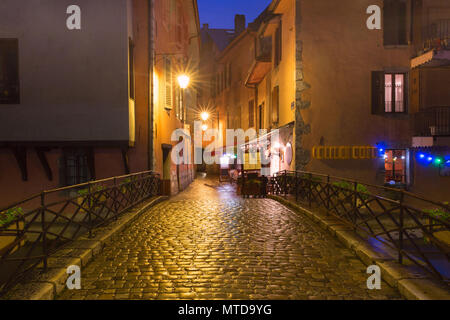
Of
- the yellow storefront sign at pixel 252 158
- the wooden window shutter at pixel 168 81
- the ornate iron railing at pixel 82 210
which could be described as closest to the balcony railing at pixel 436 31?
the yellow storefront sign at pixel 252 158

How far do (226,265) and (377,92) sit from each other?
1200 centimetres

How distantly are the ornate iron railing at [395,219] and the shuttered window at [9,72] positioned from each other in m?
9.79

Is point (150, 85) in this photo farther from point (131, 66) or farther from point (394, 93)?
point (394, 93)

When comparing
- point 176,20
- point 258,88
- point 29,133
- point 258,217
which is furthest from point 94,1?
point 258,88

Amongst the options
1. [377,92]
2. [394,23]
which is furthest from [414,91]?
[394,23]

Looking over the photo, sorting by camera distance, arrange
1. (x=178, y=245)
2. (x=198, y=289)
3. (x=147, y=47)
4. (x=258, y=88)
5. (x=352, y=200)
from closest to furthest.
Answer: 1. (x=198, y=289)
2. (x=178, y=245)
3. (x=352, y=200)
4. (x=147, y=47)
5. (x=258, y=88)

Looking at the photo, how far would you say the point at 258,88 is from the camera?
24.0 m

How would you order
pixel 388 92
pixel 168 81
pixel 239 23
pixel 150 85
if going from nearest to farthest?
1. pixel 150 85
2. pixel 388 92
3. pixel 168 81
4. pixel 239 23

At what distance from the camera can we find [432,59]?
1365 cm

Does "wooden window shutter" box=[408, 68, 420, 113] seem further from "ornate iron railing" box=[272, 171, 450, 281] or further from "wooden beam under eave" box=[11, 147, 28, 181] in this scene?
"wooden beam under eave" box=[11, 147, 28, 181]

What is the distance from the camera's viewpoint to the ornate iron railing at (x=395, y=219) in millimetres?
4568

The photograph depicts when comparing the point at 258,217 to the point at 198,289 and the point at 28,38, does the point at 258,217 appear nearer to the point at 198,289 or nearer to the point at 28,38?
the point at 198,289
